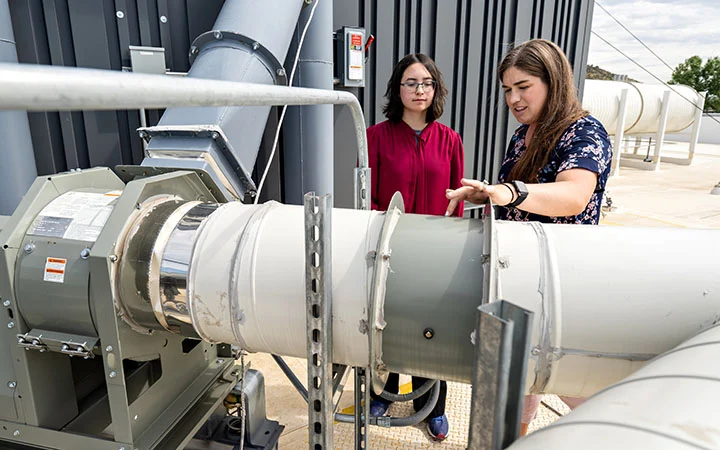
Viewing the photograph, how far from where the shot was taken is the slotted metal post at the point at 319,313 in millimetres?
797

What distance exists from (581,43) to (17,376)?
4.47 metres

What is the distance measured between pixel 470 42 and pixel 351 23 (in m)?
1.01

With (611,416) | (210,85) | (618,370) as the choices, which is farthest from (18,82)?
(618,370)

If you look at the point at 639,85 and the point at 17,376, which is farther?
the point at 639,85

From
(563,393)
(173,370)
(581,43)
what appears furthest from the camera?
(581,43)

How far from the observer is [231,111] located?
1570 mm

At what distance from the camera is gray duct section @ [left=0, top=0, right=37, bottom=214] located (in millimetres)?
2031

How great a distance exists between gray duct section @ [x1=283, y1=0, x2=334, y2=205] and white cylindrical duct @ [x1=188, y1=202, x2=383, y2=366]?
140cm

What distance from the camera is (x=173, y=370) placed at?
116 centimetres

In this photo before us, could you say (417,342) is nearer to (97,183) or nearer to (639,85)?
(97,183)

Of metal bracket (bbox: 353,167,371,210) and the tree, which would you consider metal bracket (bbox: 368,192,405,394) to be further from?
the tree

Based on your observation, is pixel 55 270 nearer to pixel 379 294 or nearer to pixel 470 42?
pixel 379 294

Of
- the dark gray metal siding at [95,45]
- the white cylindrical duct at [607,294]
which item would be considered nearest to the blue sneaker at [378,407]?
the white cylindrical duct at [607,294]

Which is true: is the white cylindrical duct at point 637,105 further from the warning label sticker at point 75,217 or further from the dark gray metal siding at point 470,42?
the warning label sticker at point 75,217
